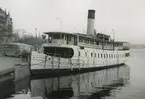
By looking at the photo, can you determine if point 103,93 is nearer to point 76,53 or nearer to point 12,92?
point 12,92

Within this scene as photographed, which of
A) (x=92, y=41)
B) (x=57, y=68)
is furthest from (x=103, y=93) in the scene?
(x=92, y=41)

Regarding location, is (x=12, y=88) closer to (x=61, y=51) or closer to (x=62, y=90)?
(x=62, y=90)

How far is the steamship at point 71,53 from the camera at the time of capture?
104 ft

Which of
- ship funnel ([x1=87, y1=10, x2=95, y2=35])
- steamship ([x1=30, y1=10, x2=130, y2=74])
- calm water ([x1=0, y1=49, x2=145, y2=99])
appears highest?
ship funnel ([x1=87, y1=10, x2=95, y2=35])

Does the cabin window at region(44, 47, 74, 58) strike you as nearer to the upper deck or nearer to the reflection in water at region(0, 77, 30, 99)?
the upper deck

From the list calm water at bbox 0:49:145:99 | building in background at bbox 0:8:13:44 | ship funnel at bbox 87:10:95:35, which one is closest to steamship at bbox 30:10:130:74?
ship funnel at bbox 87:10:95:35

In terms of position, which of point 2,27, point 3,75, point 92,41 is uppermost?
point 2,27

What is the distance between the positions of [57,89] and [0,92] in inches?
224

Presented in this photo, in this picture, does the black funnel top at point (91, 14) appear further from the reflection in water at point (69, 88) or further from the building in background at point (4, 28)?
the building in background at point (4, 28)

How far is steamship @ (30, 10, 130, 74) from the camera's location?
31797mm

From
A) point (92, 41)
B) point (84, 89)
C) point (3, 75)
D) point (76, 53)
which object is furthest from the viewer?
point (92, 41)

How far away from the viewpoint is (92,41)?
41.8 meters

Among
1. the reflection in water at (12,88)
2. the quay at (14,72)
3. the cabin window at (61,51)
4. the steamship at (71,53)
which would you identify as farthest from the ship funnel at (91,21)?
the reflection in water at (12,88)

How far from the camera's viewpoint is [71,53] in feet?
115
